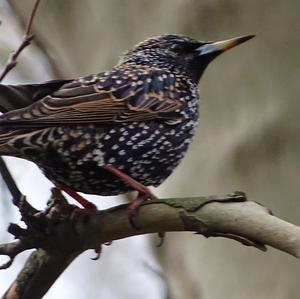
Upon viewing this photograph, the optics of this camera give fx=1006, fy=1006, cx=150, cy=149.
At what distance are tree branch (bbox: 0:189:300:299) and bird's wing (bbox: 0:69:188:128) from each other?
Answer: 0.60ft

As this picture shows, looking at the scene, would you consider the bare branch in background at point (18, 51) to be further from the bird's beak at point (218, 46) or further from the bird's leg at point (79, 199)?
the bird's beak at point (218, 46)

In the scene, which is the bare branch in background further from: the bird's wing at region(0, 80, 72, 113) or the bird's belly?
the bird's belly

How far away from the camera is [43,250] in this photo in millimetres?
2109

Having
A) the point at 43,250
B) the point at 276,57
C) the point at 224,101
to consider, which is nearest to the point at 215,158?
the point at 224,101

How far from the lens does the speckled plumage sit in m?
2.27

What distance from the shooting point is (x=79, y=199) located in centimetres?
241

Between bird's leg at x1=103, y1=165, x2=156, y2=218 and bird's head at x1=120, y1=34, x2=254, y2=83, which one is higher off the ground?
bird's head at x1=120, y1=34, x2=254, y2=83

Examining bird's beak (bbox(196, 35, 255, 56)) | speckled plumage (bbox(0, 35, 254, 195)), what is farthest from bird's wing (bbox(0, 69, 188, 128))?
bird's beak (bbox(196, 35, 255, 56))

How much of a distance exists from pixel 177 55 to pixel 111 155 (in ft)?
1.65

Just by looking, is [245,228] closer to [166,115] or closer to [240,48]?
[166,115]

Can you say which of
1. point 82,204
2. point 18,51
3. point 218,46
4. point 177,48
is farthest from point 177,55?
point 18,51

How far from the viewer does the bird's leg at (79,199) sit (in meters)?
2.29

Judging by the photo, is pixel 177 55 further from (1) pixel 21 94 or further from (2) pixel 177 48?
(1) pixel 21 94

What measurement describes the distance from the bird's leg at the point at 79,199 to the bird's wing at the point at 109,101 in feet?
0.61
